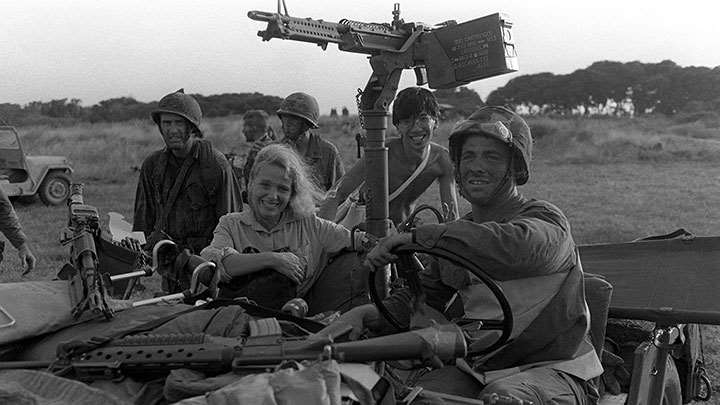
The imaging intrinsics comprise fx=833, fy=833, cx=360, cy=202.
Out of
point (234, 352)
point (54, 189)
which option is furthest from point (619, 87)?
point (234, 352)

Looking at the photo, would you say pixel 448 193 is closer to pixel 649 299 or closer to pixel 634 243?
pixel 634 243

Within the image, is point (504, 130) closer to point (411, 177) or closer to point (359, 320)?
point (359, 320)

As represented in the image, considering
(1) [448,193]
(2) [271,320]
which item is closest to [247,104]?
(1) [448,193]

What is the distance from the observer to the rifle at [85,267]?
3029mm

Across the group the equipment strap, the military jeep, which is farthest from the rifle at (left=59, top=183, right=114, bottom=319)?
the military jeep

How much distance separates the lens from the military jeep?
17062 millimetres

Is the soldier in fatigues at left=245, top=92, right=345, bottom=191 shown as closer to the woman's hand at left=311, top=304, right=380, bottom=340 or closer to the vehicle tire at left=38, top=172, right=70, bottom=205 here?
the woman's hand at left=311, top=304, right=380, bottom=340

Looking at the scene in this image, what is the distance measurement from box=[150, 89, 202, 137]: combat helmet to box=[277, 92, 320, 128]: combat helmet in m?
1.18

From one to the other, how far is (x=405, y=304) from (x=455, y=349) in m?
0.91

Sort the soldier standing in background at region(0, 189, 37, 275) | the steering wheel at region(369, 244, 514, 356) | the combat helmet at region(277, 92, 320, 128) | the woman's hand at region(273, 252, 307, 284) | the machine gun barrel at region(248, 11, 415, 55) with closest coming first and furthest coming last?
the steering wheel at region(369, 244, 514, 356)
the woman's hand at region(273, 252, 307, 284)
the machine gun barrel at region(248, 11, 415, 55)
the soldier standing in background at region(0, 189, 37, 275)
the combat helmet at region(277, 92, 320, 128)

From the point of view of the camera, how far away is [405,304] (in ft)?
11.1

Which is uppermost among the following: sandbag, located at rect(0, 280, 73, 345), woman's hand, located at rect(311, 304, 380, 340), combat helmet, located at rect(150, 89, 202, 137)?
combat helmet, located at rect(150, 89, 202, 137)

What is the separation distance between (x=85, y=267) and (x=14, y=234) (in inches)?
146

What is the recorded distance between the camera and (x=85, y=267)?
3.04 meters
